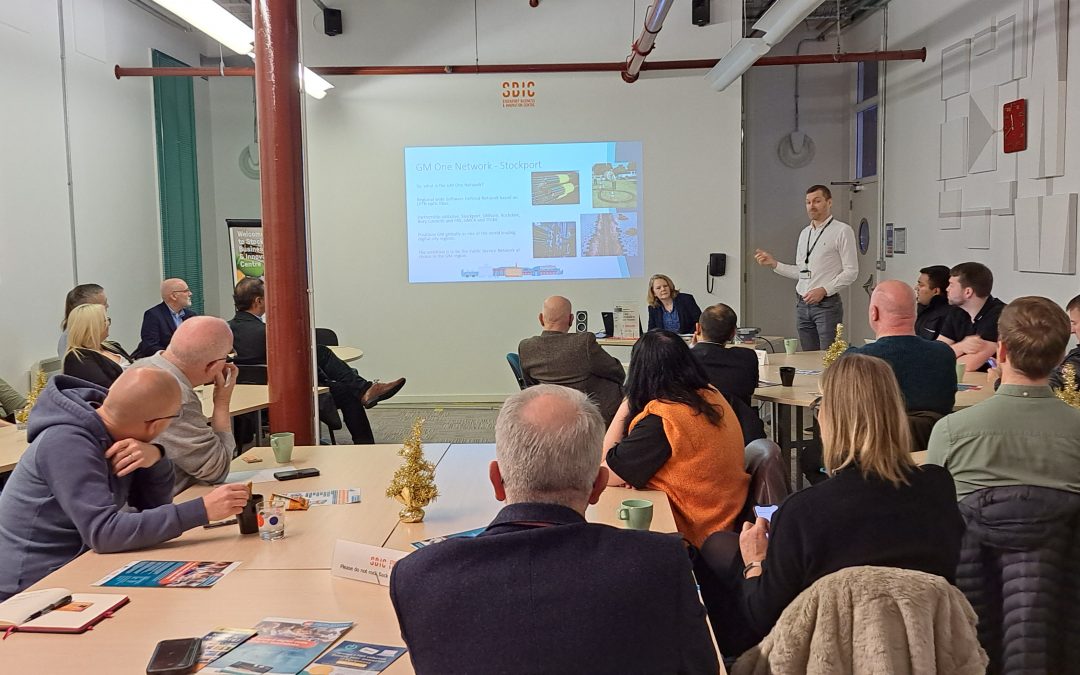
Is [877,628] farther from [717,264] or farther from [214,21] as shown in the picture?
[717,264]

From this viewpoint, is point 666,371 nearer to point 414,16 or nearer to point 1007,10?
point 1007,10

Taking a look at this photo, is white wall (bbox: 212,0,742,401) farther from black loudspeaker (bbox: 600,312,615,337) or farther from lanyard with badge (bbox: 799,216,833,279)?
lanyard with badge (bbox: 799,216,833,279)

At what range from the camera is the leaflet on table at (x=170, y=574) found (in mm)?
A: 2326

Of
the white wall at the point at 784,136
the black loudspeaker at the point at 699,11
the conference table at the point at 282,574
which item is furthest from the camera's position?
the white wall at the point at 784,136

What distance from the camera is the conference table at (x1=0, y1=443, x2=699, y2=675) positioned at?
197 cm

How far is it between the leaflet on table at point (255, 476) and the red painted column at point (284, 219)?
3.04 feet

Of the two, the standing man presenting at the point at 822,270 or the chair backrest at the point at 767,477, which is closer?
the chair backrest at the point at 767,477

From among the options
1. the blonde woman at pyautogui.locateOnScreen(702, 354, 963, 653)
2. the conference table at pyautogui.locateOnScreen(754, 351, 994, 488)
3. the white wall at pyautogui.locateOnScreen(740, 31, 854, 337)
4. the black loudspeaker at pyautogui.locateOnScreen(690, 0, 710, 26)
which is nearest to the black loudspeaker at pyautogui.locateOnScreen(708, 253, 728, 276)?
the white wall at pyautogui.locateOnScreen(740, 31, 854, 337)

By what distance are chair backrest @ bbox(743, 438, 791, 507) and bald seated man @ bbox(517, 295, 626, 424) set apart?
2.10 meters

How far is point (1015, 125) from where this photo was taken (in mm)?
7277

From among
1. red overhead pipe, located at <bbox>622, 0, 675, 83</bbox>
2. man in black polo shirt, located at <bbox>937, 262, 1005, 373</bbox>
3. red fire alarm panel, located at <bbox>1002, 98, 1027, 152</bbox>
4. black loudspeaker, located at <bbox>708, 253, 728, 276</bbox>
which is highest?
red overhead pipe, located at <bbox>622, 0, 675, 83</bbox>

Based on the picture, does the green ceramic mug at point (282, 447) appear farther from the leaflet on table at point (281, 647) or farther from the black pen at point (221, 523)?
the leaflet on table at point (281, 647)

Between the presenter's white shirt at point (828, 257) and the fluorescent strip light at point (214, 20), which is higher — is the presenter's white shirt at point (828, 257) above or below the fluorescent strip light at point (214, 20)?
below

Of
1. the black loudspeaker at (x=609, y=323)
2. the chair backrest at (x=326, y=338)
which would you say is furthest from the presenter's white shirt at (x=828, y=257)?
the chair backrest at (x=326, y=338)
